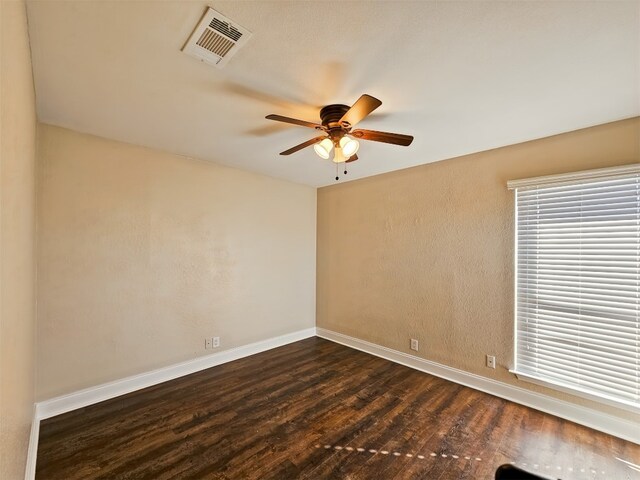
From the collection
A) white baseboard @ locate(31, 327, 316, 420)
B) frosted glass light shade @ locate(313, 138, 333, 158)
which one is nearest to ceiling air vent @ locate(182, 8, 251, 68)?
frosted glass light shade @ locate(313, 138, 333, 158)

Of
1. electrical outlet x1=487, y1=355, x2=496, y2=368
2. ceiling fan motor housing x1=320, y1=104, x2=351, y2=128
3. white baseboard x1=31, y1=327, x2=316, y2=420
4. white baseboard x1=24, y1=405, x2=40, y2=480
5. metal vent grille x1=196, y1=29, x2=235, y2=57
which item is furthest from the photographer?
electrical outlet x1=487, y1=355, x2=496, y2=368

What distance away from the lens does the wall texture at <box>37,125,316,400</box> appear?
2375 mm

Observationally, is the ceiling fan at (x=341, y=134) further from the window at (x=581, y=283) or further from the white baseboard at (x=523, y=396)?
the white baseboard at (x=523, y=396)

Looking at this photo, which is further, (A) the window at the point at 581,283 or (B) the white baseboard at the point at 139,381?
(B) the white baseboard at the point at 139,381

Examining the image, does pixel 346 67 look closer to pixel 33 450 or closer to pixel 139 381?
pixel 33 450

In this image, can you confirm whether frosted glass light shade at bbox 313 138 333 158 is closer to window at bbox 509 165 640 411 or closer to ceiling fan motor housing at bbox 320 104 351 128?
ceiling fan motor housing at bbox 320 104 351 128

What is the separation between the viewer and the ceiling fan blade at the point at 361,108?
153 centimetres

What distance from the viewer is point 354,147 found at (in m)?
2.03

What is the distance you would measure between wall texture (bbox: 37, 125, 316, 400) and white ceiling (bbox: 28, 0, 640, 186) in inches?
18.9

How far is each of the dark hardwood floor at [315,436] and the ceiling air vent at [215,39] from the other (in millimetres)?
2584

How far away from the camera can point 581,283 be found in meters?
2.33

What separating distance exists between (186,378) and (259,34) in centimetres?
332

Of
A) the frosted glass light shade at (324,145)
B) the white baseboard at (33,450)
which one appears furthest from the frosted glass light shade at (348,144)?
the white baseboard at (33,450)

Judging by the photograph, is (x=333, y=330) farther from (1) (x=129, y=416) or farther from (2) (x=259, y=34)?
(2) (x=259, y=34)
